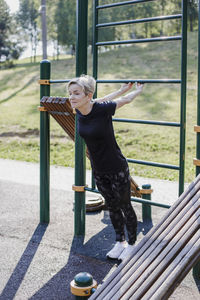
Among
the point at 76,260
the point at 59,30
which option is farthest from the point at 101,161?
the point at 59,30

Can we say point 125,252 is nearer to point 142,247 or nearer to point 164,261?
point 142,247

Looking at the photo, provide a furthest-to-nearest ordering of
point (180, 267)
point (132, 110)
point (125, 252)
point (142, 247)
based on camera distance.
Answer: point (132, 110) → point (125, 252) → point (142, 247) → point (180, 267)

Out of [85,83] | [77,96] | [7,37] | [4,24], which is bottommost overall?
[77,96]

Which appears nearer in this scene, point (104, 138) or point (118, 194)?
point (104, 138)

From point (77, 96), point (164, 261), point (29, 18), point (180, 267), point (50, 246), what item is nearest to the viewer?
point (180, 267)

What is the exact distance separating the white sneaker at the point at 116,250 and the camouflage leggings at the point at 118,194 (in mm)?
116

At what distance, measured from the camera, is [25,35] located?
56.1 metres

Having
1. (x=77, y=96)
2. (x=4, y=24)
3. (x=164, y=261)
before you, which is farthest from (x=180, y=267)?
(x=4, y=24)

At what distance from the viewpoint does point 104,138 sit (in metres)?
3.38

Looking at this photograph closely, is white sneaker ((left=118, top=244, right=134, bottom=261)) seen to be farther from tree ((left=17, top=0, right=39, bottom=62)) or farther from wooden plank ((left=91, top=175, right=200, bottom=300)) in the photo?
tree ((left=17, top=0, right=39, bottom=62))

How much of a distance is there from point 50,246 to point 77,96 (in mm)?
1691

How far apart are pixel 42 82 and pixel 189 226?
2744mm

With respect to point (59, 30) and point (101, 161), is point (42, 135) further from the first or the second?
point (59, 30)

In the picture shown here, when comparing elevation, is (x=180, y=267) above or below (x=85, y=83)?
below
